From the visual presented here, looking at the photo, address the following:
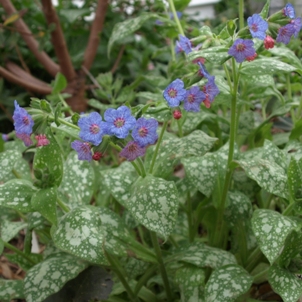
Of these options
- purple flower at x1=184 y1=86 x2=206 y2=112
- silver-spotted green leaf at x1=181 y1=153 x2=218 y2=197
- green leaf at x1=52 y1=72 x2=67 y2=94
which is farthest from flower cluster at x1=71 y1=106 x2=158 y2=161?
green leaf at x1=52 y1=72 x2=67 y2=94

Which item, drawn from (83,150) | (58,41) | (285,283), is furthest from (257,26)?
(58,41)

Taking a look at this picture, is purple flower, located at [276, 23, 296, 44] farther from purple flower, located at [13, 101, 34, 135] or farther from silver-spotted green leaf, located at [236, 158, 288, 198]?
purple flower, located at [13, 101, 34, 135]

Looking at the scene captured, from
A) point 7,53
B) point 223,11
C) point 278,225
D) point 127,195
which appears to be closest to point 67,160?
point 127,195

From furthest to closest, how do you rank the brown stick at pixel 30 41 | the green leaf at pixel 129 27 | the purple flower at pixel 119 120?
the brown stick at pixel 30 41 → the green leaf at pixel 129 27 → the purple flower at pixel 119 120

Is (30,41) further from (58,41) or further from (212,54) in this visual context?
(212,54)

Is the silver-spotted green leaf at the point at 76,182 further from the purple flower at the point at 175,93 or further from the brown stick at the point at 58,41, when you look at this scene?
the brown stick at the point at 58,41

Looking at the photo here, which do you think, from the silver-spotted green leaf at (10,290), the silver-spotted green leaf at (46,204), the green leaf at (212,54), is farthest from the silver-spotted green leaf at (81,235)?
the green leaf at (212,54)
